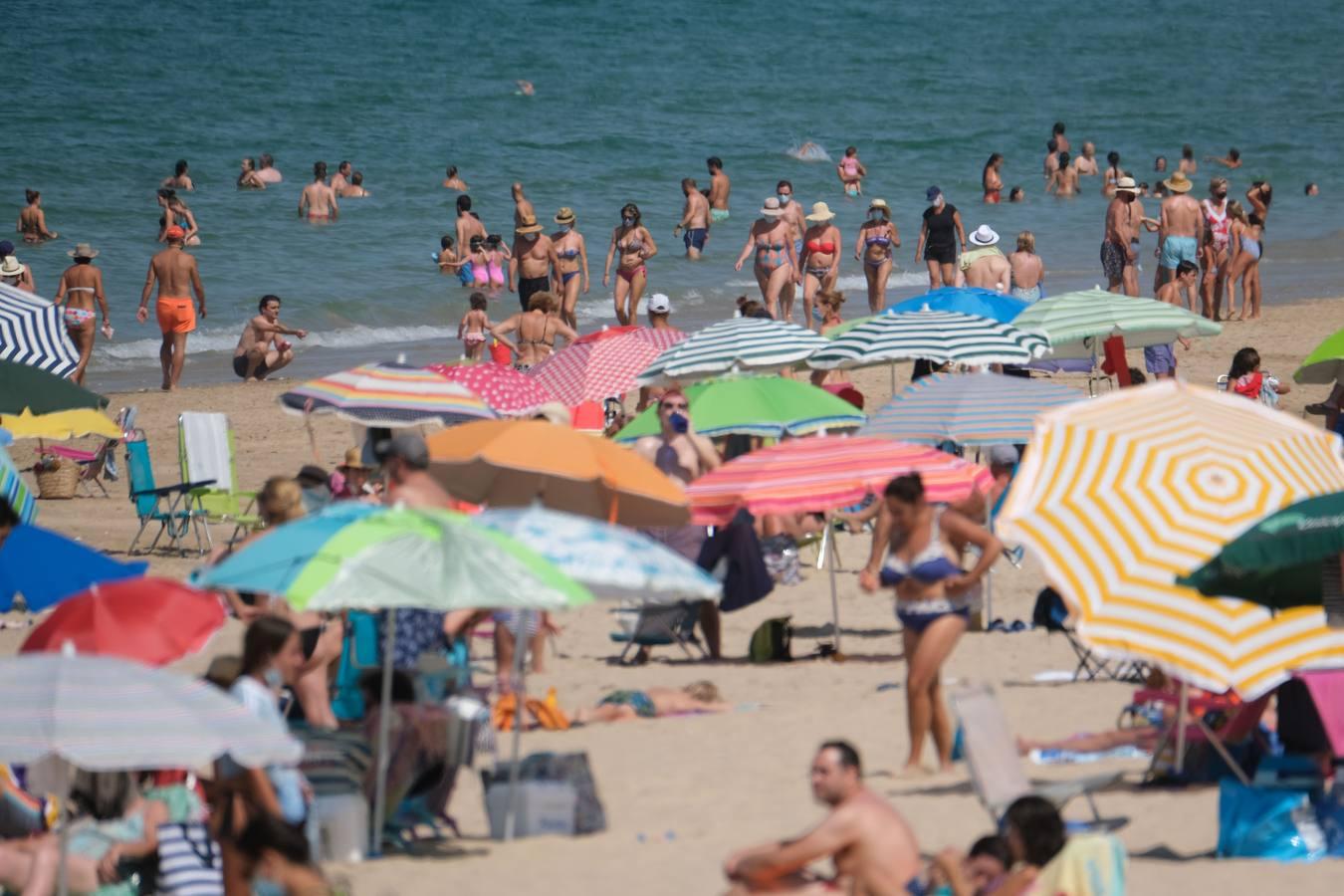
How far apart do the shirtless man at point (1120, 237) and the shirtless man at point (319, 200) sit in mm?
12295

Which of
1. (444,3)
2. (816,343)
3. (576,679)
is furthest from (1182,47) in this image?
(576,679)

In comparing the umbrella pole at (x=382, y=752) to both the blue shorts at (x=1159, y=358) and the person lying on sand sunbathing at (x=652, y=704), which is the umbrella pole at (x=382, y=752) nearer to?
the person lying on sand sunbathing at (x=652, y=704)

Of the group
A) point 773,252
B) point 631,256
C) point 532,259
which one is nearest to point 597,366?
point 532,259

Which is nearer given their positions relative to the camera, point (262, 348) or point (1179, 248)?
point (262, 348)

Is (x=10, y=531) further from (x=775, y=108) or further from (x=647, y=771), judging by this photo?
(x=775, y=108)

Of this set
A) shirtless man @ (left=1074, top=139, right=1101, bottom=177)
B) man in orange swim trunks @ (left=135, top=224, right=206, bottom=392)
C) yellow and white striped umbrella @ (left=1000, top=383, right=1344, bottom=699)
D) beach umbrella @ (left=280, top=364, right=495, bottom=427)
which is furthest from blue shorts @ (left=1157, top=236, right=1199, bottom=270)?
shirtless man @ (left=1074, top=139, right=1101, bottom=177)

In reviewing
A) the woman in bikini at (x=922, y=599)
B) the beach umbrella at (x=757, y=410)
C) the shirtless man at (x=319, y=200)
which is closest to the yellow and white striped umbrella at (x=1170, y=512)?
the woman in bikini at (x=922, y=599)

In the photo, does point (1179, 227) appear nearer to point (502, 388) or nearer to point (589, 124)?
point (502, 388)

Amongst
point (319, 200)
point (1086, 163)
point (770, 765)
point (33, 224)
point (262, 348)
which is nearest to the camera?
point (770, 765)

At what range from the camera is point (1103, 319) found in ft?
38.9

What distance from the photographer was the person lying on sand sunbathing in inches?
306

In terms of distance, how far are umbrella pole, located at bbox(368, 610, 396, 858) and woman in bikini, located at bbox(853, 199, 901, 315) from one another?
13.1m

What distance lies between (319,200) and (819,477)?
20.0 metres

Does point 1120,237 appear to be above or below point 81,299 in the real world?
above
